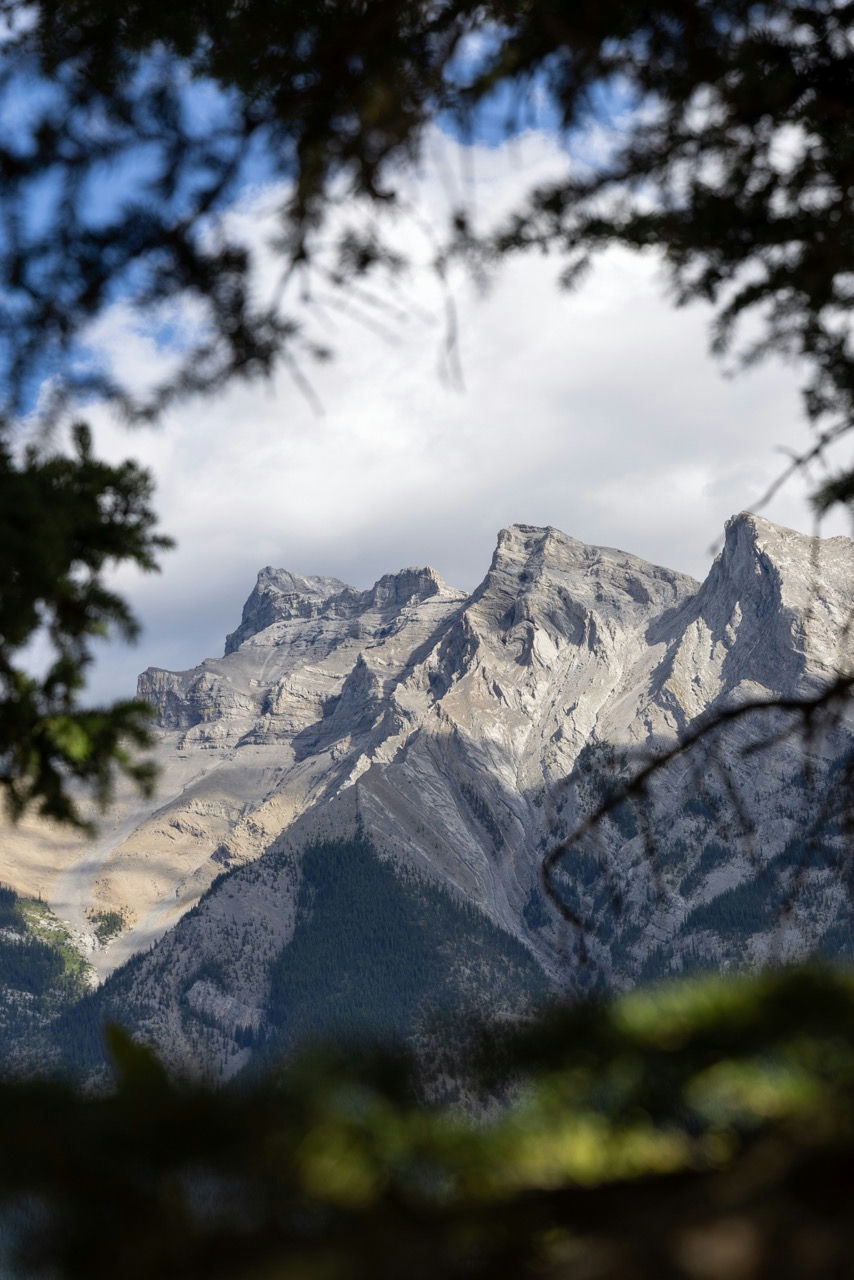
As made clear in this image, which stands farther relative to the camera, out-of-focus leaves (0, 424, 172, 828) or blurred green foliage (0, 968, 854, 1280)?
out-of-focus leaves (0, 424, 172, 828)

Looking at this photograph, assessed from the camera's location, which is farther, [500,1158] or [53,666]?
[53,666]

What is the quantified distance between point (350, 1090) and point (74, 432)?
468 cm

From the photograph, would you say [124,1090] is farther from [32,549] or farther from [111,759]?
[32,549]

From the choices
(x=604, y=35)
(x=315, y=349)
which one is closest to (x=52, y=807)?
(x=315, y=349)

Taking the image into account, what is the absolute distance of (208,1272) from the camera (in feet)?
5.21

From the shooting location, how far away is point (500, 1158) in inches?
76.2

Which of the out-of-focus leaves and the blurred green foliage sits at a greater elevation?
the out-of-focus leaves

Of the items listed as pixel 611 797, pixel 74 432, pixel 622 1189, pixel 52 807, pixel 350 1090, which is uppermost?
pixel 74 432

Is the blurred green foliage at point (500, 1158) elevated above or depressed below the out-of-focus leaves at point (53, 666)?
below

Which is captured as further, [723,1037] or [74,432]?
[74,432]

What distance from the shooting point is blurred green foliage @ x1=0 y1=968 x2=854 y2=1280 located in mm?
1561

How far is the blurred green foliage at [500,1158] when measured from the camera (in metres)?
1.56

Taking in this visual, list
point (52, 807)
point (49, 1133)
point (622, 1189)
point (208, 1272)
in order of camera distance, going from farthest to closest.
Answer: point (52, 807) → point (49, 1133) → point (622, 1189) → point (208, 1272)

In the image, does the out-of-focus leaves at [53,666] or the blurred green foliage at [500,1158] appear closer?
the blurred green foliage at [500,1158]
